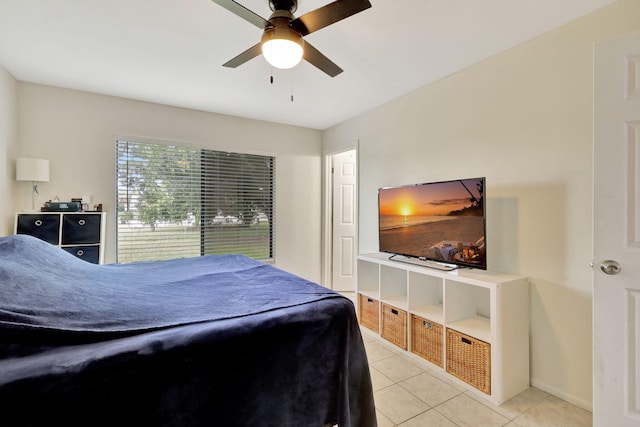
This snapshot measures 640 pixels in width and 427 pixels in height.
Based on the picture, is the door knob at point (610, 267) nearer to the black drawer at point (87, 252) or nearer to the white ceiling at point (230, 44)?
the white ceiling at point (230, 44)

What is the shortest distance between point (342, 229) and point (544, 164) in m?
2.79

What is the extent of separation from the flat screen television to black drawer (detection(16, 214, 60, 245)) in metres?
3.11

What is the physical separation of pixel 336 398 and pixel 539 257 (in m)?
1.75

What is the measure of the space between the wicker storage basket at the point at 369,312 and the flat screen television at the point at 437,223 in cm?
54

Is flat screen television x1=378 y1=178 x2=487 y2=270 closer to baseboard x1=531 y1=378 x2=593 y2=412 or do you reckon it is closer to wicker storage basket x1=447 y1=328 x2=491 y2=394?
wicker storage basket x1=447 y1=328 x2=491 y2=394

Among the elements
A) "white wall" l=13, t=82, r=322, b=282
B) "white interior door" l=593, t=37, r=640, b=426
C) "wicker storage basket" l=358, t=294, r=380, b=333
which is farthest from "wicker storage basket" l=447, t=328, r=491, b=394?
"white wall" l=13, t=82, r=322, b=282

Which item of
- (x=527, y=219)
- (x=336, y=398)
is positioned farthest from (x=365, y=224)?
(x=336, y=398)

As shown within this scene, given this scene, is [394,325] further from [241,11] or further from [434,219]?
[241,11]

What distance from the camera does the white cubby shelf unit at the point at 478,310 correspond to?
1943 millimetres

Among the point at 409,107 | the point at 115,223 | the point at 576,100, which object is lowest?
the point at 115,223

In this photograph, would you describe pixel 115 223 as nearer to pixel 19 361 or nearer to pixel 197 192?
pixel 197 192

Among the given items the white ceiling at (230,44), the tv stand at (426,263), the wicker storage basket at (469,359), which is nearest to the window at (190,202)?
the white ceiling at (230,44)

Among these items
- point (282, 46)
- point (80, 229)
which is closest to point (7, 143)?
point (80, 229)

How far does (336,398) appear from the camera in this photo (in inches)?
53.1
